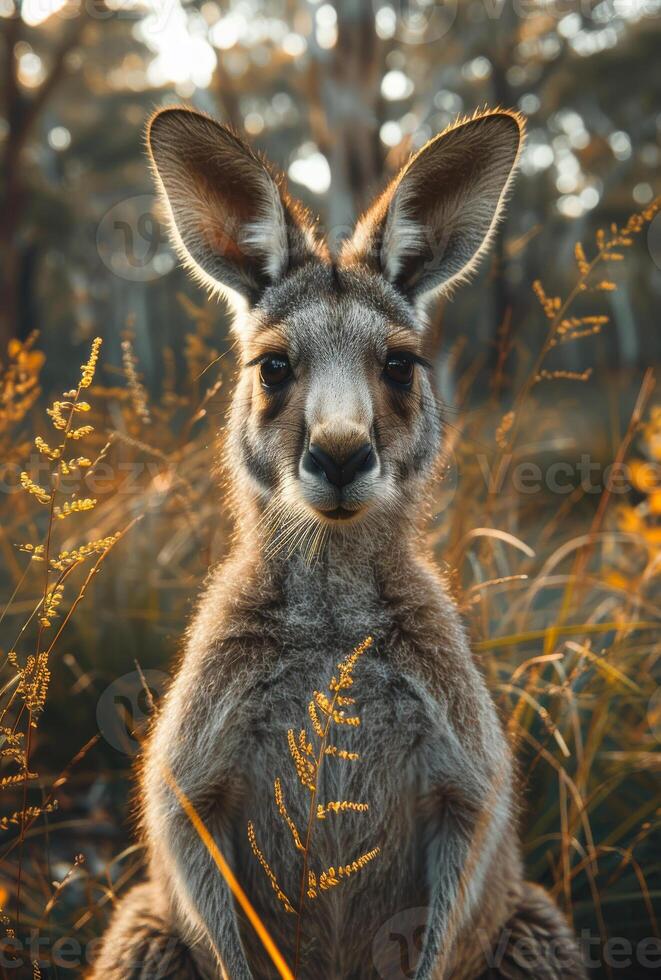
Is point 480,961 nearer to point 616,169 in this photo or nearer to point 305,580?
point 305,580

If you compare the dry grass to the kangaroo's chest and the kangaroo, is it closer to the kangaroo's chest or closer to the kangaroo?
the kangaroo's chest

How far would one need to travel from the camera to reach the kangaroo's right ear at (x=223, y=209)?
2541 mm

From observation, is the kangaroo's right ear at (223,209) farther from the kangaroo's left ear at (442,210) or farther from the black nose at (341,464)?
the black nose at (341,464)

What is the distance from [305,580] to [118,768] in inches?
85.7

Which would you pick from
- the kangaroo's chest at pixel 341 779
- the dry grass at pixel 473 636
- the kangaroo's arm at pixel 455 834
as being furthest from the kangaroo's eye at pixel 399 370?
the kangaroo's arm at pixel 455 834

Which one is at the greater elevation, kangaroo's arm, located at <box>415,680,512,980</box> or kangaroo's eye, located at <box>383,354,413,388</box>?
kangaroo's eye, located at <box>383,354,413,388</box>

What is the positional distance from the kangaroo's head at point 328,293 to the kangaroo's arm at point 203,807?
500 millimetres

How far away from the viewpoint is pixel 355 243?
2.95 m

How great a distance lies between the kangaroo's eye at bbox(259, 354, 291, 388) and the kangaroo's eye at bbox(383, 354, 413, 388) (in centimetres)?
27

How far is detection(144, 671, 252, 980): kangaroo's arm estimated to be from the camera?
90.4 inches

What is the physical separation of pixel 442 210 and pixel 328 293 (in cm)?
45

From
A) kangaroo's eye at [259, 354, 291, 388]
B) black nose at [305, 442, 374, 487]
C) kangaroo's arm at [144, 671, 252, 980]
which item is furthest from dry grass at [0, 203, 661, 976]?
black nose at [305, 442, 374, 487]

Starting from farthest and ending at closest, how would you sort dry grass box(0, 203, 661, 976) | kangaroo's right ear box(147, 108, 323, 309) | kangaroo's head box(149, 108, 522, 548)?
dry grass box(0, 203, 661, 976) → kangaroo's right ear box(147, 108, 323, 309) → kangaroo's head box(149, 108, 522, 548)

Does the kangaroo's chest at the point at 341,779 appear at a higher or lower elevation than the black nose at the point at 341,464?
lower
